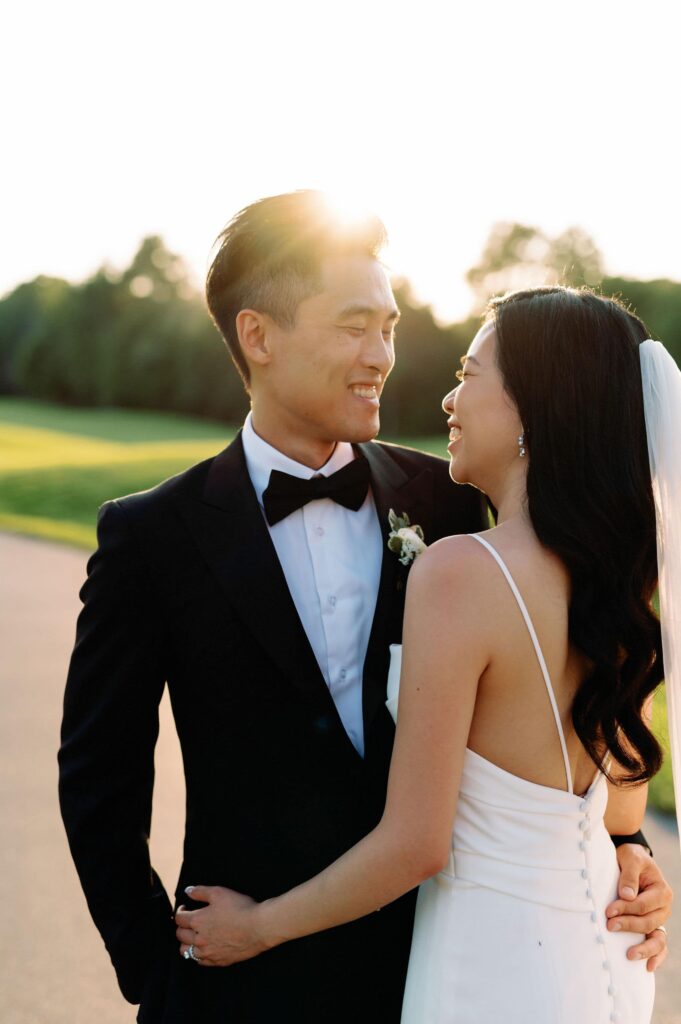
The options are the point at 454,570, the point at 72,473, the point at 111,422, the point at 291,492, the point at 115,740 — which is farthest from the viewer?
the point at 111,422

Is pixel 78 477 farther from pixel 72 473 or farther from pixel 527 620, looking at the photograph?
pixel 527 620

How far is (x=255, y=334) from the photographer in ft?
9.31

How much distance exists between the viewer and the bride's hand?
7.53 ft

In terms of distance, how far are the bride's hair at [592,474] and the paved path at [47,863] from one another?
1152 millimetres

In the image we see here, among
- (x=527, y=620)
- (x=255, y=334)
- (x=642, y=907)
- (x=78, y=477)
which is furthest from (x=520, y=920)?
(x=78, y=477)

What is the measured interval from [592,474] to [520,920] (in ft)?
3.09

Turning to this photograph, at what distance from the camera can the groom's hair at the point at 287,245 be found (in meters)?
2.71

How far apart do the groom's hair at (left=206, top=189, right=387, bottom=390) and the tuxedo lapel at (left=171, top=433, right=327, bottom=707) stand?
20.0 inches

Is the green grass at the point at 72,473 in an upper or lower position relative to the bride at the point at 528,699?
lower

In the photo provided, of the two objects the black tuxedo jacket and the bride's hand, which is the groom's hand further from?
the bride's hand

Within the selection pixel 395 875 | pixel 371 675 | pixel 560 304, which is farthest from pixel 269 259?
pixel 395 875

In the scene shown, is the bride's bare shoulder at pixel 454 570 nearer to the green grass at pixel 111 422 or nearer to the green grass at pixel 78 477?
the green grass at pixel 78 477

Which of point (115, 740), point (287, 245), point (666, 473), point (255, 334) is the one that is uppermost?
point (287, 245)

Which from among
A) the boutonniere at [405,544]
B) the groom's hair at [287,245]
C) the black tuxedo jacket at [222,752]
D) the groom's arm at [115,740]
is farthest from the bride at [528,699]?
the groom's hair at [287,245]
